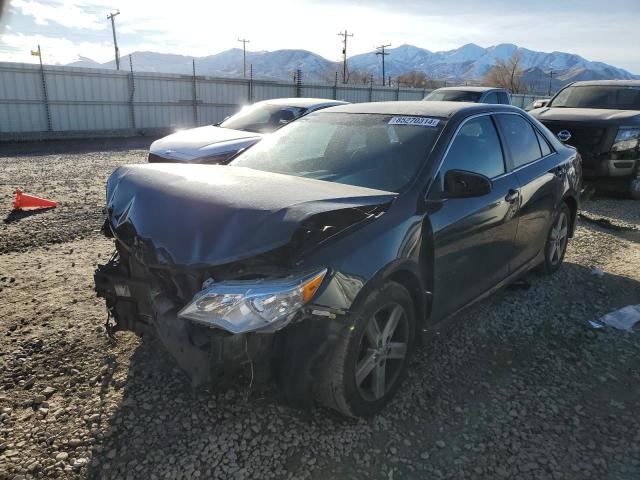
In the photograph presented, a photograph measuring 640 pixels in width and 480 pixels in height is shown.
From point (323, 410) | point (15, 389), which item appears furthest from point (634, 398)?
point (15, 389)

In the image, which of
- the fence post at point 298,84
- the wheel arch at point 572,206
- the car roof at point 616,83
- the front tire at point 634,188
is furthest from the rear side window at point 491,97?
the fence post at point 298,84

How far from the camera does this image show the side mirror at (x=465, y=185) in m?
2.95

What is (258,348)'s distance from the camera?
2275mm

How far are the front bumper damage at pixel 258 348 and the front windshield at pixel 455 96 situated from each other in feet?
31.3

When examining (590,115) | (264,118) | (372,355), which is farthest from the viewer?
(264,118)

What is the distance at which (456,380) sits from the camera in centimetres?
312

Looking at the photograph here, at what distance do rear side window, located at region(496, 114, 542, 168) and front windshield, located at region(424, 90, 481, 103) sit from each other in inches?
268

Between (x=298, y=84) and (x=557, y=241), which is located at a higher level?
(x=298, y=84)

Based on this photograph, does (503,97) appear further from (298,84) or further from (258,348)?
(298,84)

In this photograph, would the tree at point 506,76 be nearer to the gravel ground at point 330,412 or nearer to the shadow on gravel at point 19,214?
the shadow on gravel at point 19,214

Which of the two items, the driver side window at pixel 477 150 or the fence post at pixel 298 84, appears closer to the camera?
the driver side window at pixel 477 150

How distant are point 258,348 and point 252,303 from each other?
0.25 meters

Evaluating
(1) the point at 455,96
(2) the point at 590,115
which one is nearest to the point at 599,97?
(2) the point at 590,115

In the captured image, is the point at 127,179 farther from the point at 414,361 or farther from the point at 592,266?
the point at 592,266
